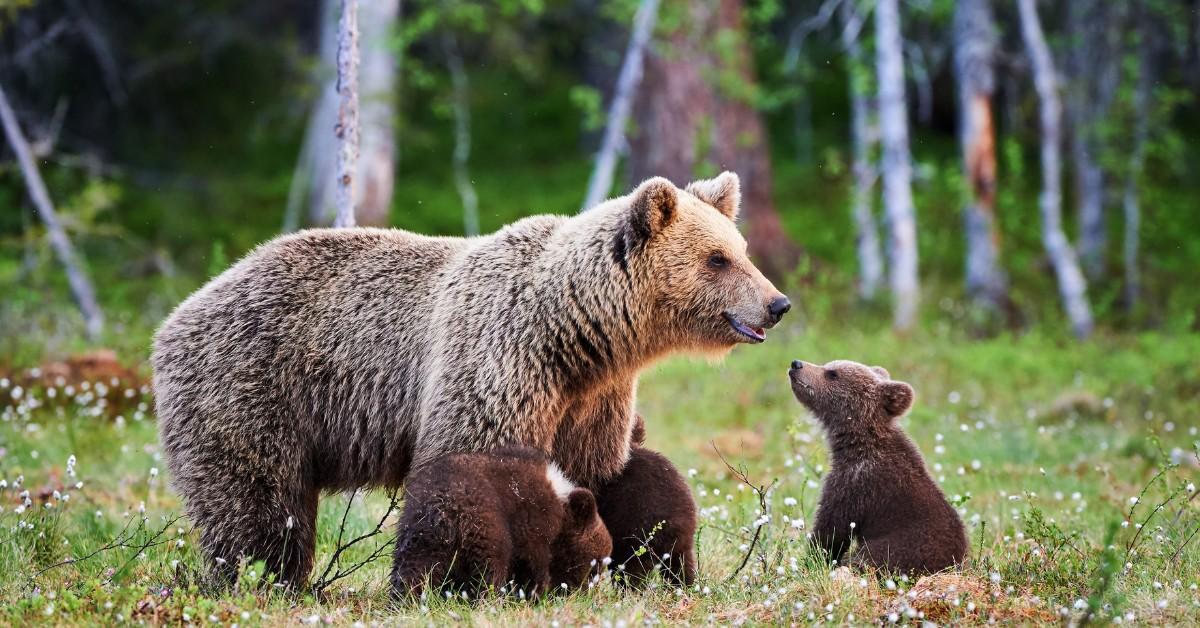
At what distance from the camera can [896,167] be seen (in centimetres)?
1598

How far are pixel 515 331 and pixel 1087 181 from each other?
17801 millimetres

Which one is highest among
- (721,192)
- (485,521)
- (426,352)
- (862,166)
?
(862,166)

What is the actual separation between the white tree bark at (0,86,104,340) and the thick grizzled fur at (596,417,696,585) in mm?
7581

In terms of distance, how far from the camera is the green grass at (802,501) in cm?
525

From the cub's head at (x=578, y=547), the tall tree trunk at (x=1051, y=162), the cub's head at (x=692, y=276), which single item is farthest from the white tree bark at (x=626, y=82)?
the cub's head at (x=578, y=547)

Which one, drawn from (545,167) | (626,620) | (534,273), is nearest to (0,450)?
(534,273)

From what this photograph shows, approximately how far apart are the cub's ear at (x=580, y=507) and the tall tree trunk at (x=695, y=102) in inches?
440

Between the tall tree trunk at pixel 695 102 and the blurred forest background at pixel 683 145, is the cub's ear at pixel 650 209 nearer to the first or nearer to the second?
the blurred forest background at pixel 683 145

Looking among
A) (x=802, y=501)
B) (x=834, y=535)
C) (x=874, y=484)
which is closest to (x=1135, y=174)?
(x=802, y=501)

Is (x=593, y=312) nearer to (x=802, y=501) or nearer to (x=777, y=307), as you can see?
(x=777, y=307)

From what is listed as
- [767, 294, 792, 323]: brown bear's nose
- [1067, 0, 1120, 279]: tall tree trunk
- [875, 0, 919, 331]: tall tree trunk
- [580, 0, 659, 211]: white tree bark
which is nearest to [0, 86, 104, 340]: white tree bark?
[580, 0, 659, 211]: white tree bark

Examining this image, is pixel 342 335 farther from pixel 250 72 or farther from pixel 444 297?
pixel 250 72

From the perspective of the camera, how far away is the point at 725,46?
1617cm

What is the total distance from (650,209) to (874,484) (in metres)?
1.78
